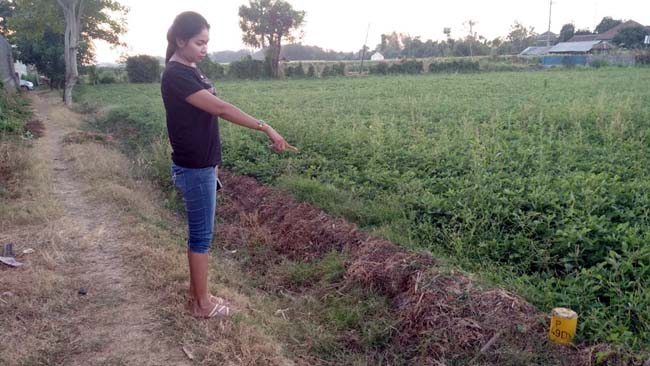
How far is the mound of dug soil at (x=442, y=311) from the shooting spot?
9.38 feet

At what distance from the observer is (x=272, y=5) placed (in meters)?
48.5

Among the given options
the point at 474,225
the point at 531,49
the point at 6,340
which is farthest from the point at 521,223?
the point at 531,49

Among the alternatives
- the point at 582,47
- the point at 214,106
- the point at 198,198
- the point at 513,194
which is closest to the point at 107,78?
the point at 513,194

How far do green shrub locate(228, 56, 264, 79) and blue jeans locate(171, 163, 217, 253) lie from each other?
36776 mm

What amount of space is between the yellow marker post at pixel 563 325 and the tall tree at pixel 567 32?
75.1 meters

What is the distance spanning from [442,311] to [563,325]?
71 cm

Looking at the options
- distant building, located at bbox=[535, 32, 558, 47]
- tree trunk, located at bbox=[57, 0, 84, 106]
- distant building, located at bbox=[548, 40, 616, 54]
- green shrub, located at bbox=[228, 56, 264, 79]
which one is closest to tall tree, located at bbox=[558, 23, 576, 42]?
distant building, located at bbox=[535, 32, 558, 47]

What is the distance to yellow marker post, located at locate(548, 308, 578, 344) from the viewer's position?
2771 mm

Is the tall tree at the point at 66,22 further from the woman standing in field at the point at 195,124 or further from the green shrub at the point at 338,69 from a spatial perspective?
the woman standing in field at the point at 195,124

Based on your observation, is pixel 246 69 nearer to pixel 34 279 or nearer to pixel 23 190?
pixel 23 190

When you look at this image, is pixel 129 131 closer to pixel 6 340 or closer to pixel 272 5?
pixel 6 340

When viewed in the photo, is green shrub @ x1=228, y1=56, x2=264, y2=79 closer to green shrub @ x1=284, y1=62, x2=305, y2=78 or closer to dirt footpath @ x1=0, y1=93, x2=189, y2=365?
green shrub @ x1=284, y1=62, x2=305, y2=78

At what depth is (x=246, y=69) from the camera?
39000 millimetres

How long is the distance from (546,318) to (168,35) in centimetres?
272
